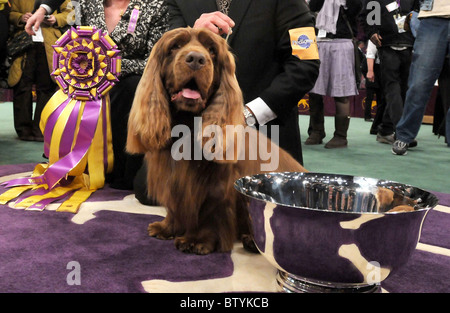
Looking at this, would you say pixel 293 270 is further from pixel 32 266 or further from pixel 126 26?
pixel 126 26

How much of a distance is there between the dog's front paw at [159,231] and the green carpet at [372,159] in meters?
1.84

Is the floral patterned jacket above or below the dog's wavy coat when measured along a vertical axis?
above

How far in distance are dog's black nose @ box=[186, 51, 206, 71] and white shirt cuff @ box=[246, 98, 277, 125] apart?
17.9 inches

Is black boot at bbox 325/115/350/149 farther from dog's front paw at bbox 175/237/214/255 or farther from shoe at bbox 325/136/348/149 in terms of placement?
dog's front paw at bbox 175/237/214/255

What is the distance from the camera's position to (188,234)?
1.55 meters

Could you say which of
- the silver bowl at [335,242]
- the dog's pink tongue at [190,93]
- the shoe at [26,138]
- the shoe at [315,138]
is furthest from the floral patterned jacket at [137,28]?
the shoe at [315,138]

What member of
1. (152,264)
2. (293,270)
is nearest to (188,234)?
(152,264)

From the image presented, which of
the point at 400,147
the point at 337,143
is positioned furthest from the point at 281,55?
the point at 337,143

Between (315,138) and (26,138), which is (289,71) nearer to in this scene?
(315,138)

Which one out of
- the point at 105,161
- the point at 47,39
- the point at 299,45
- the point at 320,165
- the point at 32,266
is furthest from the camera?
the point at 47,39

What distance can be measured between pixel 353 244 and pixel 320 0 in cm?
380

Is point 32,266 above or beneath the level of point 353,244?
beneath

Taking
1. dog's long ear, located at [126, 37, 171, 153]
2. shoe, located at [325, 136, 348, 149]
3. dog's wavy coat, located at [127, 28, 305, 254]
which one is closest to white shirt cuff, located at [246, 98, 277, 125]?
dog's wavy coat, located at [127, 28, 305, 254]

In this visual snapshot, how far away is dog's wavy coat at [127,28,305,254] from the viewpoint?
138cm
